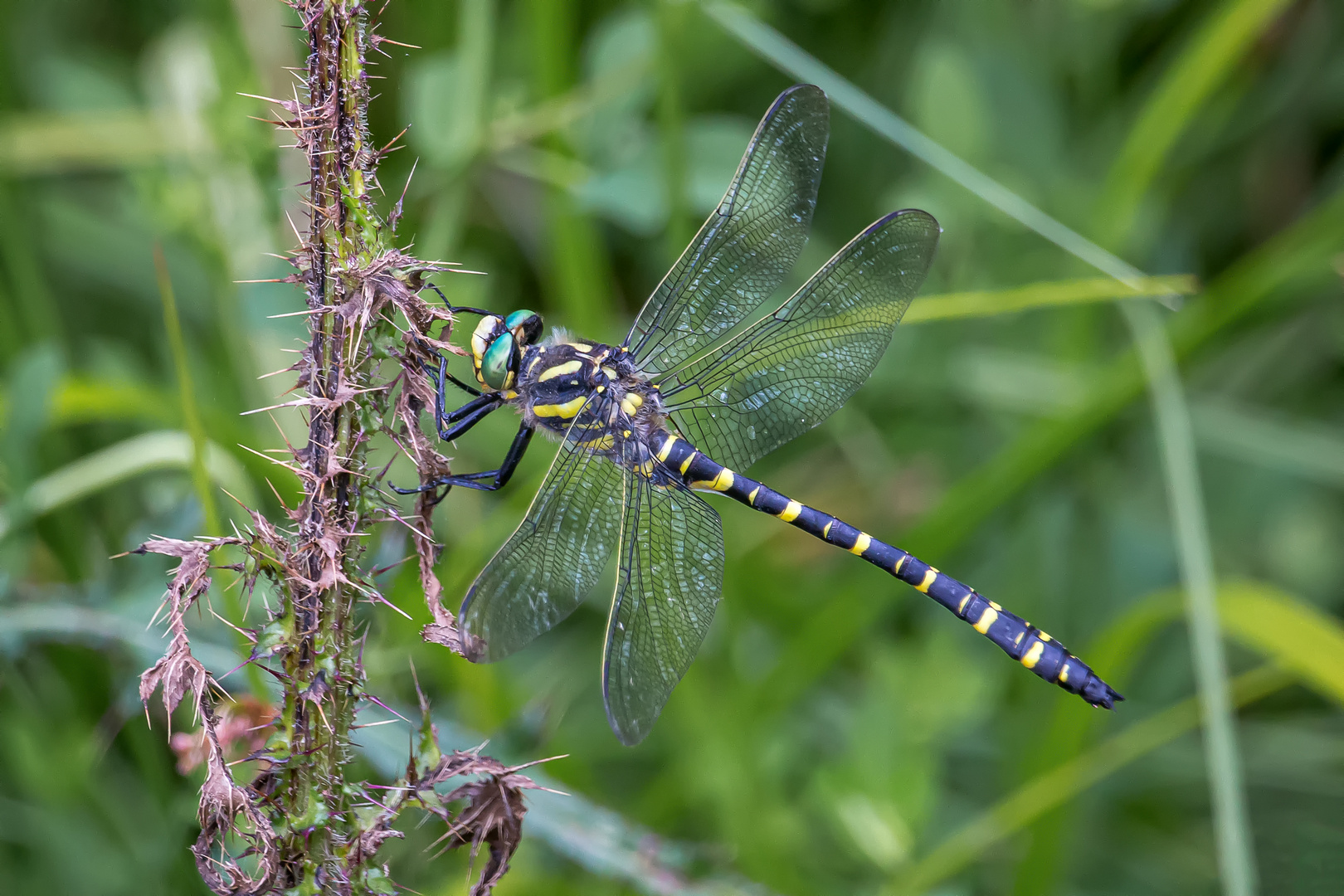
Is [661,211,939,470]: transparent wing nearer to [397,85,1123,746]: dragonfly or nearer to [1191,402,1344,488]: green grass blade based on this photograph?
[397,85,1123,746]: dragonfly

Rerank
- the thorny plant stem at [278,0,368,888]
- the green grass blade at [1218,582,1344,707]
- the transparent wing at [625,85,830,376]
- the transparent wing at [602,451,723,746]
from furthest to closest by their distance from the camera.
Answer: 1. the transparent wing at [625,85,830,376]
2. the green grass blade at [1218,582,1344,707]
3. the transparent wing at [602,451,723,746]
4. the thorny plant stem at [278,0,368,888]

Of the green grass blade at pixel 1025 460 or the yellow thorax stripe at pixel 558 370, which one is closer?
the yellow thorax stripe at pixel 558 370

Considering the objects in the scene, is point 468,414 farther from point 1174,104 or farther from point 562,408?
point 1174,104

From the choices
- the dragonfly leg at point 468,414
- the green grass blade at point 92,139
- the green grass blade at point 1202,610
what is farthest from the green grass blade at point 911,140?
the green grass blade at point 92,139

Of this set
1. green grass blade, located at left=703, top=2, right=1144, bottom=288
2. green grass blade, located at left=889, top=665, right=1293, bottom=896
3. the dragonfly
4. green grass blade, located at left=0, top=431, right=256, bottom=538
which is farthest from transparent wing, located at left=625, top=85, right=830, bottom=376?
green grass blade, located at left=889, top=665, right=1293, bottom=896

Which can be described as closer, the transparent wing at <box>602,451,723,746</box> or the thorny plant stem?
the thorny plant stem

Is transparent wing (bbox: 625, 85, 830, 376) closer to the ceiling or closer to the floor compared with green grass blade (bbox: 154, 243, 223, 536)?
closer to the ceiling

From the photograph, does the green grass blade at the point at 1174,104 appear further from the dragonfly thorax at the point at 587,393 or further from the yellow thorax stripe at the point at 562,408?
the yellow thorax stripe at the point at 562,408
